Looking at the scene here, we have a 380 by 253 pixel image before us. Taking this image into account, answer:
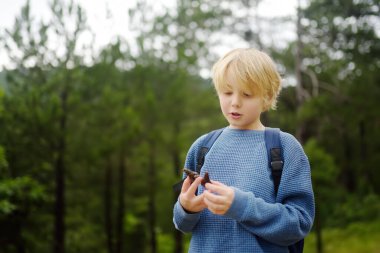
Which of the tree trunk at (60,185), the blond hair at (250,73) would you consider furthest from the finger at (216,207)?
the tree trunk at (60,185)

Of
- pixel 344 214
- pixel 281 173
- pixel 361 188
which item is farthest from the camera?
pixel 361 188

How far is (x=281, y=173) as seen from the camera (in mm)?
1468

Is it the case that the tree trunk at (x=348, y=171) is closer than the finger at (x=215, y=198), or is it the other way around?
the finger at (x=215, y=198)

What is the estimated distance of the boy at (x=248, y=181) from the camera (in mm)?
1408

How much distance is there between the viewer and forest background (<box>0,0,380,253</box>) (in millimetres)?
12422

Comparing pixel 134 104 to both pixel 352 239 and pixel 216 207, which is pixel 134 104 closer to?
pixel 352 239

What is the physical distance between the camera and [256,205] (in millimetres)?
1376

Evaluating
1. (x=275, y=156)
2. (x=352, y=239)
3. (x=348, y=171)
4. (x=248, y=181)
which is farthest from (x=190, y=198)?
(x=348, y=171)

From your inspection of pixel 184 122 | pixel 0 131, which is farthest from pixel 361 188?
pixel 0 131

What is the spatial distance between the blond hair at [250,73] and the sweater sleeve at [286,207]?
157 mm

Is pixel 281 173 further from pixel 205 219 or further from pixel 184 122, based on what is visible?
pixel 184 122

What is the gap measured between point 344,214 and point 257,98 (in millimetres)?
20121

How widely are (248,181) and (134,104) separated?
551 inches

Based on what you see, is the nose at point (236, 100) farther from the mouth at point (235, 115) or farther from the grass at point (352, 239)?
the grass at point (352, 239)
